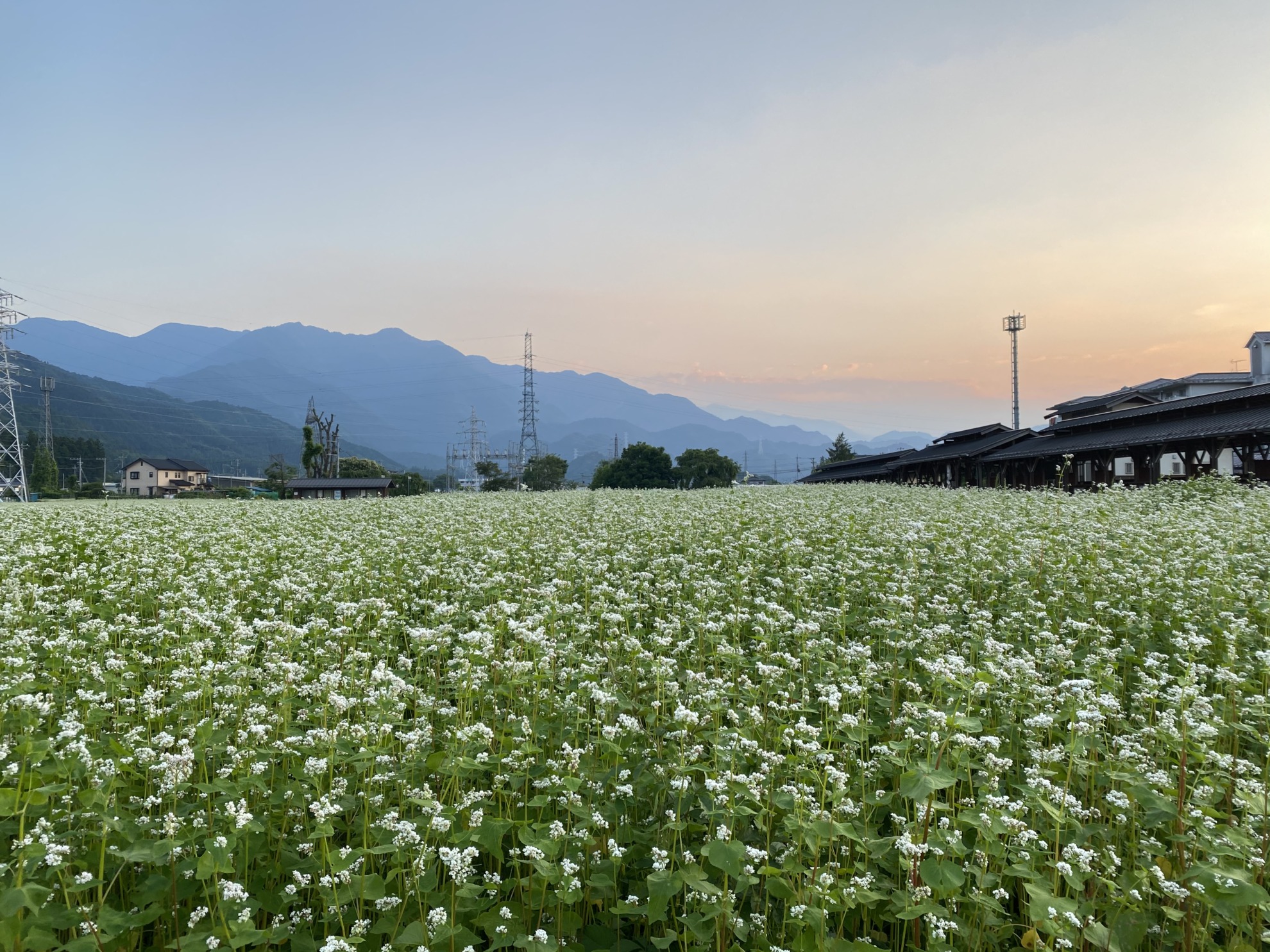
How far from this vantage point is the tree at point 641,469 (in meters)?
79.3

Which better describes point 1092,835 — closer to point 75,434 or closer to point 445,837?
point 445,837

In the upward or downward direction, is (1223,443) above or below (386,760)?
above

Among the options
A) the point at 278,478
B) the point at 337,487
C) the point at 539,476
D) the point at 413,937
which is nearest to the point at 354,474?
the point at 278,478

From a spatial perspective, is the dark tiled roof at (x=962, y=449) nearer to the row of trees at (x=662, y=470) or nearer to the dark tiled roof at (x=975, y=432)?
the dark tiled roof at (x=975, y=432)

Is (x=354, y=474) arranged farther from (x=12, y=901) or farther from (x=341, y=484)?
(x=12, y=901)

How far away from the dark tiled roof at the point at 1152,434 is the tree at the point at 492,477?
7623cm

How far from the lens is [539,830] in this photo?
3.15 meters

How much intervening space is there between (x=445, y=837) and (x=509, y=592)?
14.5ft

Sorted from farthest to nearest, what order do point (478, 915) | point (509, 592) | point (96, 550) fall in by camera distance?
point (96, 550) → point (509, 592) → point (478, 915)

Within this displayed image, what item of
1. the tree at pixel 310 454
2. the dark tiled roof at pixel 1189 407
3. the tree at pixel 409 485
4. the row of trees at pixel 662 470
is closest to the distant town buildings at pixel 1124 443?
the dark tiled roof at pixel 1189 407

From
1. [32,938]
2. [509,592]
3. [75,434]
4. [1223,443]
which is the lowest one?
[32,938]

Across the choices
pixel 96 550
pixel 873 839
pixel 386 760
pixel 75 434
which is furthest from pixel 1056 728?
pixel 75 434

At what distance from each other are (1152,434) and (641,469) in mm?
57234

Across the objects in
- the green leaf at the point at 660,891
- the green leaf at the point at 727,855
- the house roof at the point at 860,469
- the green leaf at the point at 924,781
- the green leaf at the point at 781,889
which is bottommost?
the green leaf at the point at 781,889
